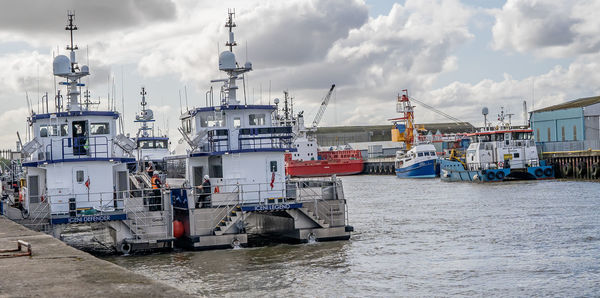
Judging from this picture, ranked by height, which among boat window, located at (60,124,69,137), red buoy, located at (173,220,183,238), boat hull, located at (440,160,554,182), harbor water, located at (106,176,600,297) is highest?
boat window, located at (60,124,69,137)

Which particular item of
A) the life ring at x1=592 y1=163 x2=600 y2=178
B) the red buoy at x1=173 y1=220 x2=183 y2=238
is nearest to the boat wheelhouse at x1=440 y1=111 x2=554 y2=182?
the life ring at x1=592 y1=163 x2=600 y2=178

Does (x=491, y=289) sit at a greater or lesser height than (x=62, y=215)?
lesser

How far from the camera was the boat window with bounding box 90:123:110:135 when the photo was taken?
28781 mm

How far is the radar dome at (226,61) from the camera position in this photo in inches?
1241

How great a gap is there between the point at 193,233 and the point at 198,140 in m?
5.18

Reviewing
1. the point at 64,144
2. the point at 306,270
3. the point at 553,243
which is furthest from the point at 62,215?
the point at 553,243

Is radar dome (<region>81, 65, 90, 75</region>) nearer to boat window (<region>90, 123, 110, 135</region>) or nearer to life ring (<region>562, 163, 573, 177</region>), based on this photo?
boat window (<region>90, 123, 110, 135</region>)

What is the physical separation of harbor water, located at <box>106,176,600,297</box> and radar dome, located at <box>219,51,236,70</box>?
8486mm

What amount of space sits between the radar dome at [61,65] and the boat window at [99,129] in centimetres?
304

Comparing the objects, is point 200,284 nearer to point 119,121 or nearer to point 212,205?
point 212,205

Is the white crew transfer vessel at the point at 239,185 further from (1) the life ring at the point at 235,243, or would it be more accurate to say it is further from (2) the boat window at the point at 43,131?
(2) the boat window at the point at 43,131

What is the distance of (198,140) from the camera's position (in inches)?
1192

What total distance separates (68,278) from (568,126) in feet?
261

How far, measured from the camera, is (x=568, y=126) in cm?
8394
